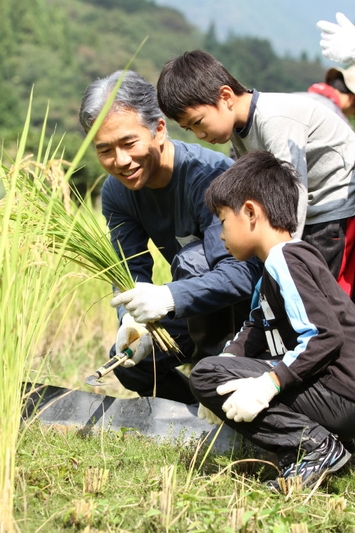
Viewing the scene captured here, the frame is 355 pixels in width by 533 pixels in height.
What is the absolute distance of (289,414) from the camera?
7.54ft

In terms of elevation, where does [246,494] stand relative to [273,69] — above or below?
above

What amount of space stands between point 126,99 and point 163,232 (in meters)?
0.63

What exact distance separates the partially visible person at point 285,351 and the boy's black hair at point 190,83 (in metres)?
0.37

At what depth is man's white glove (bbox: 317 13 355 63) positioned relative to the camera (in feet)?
9.79

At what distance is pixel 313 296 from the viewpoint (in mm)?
2186

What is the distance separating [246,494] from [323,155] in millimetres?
1355

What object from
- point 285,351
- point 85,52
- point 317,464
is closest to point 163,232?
point 285,351

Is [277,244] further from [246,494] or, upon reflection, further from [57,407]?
[57,407]

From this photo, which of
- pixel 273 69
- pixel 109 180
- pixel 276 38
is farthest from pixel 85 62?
pixel 276 38

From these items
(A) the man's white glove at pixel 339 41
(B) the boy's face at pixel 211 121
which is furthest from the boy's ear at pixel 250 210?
(A) the man's white glove at pixel 339 41

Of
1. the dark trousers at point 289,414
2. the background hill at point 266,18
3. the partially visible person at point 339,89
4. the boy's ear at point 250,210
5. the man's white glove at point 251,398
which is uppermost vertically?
the boy's ear at point 250,210

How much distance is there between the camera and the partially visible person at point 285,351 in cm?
219

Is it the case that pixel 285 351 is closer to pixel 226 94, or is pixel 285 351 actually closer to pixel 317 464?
pixel 317 464

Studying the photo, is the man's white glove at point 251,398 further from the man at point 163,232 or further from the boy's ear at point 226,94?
the boy's ear at point 226,94
